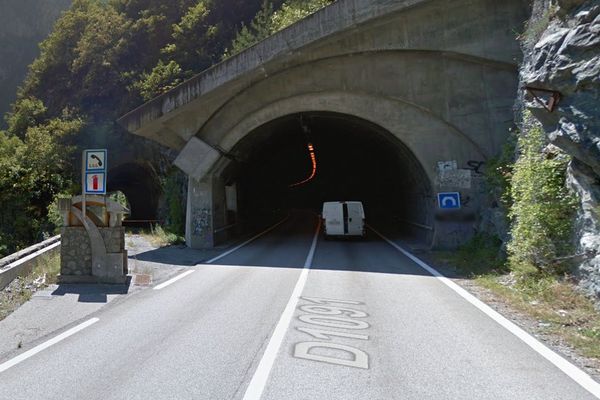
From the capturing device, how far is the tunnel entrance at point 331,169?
64.5 feet

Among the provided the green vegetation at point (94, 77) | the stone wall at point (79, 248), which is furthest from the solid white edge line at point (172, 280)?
the green vegetation at point (94, 77)

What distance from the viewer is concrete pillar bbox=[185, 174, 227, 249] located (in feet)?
59.5

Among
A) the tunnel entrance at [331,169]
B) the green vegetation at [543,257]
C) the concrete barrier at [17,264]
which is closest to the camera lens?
the green vegetation at [543,257]

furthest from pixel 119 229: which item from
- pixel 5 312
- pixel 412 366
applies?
pixel 412 366

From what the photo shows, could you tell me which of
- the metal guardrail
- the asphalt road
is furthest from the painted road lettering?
the metal guardrail

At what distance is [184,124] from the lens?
18.7 metres

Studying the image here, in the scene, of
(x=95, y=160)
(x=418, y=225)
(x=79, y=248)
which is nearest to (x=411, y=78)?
(x=418, y=225)

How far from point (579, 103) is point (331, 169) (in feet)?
120

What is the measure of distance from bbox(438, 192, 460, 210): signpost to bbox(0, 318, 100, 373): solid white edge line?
11.8 m

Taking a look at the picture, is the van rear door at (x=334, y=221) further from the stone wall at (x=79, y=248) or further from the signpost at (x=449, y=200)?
the stone wall at (x=79, y=248)

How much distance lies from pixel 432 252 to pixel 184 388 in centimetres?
1229

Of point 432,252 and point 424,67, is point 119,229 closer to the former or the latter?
point 432,252

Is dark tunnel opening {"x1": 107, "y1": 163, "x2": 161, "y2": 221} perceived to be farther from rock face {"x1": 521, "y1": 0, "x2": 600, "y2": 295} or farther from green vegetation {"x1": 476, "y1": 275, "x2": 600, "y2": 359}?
green vegetation {"x1": 476, "y1": 275, "x2": 600, "y2": 359}

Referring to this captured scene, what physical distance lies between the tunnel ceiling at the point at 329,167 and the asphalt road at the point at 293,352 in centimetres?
1063
